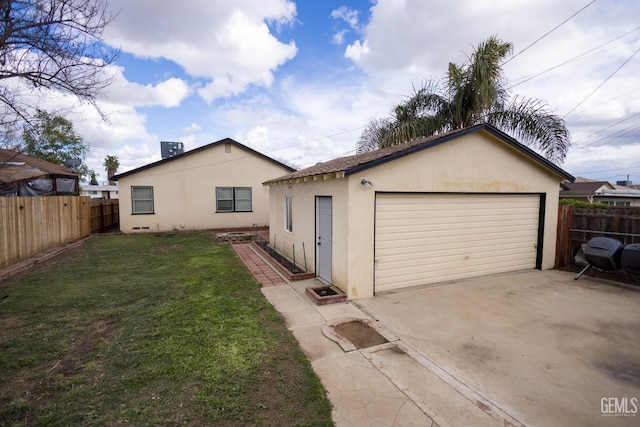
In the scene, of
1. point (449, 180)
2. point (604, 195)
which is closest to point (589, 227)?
point (449, 180)

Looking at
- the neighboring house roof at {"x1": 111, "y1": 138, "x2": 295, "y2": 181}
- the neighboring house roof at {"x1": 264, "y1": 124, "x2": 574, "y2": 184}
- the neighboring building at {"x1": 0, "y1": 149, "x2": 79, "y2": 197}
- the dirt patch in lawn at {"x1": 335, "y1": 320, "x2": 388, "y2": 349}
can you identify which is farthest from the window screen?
the dirt patch in lawn at {"x1": 335, "y1": 320, "x2": 388, "y2": 349}

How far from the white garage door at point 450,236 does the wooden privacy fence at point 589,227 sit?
3.08ft

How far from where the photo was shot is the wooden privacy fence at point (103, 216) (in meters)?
15.8

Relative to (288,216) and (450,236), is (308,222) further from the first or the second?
(450,236)

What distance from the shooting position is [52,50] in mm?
4488

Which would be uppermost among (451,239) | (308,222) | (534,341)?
(308,222)

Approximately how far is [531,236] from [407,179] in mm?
4754

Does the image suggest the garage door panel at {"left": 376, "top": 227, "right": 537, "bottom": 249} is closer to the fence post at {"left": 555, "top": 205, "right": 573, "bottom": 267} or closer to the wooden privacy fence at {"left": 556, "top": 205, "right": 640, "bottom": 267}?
the fence post at {"left": 555, "top": 205, "right": 573, "bottom": 267}

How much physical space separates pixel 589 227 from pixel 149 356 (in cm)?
1095

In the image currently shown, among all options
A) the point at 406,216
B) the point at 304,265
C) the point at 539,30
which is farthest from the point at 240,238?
the point at 539,30

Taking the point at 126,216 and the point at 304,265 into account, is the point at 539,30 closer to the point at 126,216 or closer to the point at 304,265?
the point at 304,265

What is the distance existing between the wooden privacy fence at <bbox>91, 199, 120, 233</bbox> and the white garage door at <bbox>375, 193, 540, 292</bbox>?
1596 cm

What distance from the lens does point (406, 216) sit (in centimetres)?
680

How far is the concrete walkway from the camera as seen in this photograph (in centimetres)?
288
